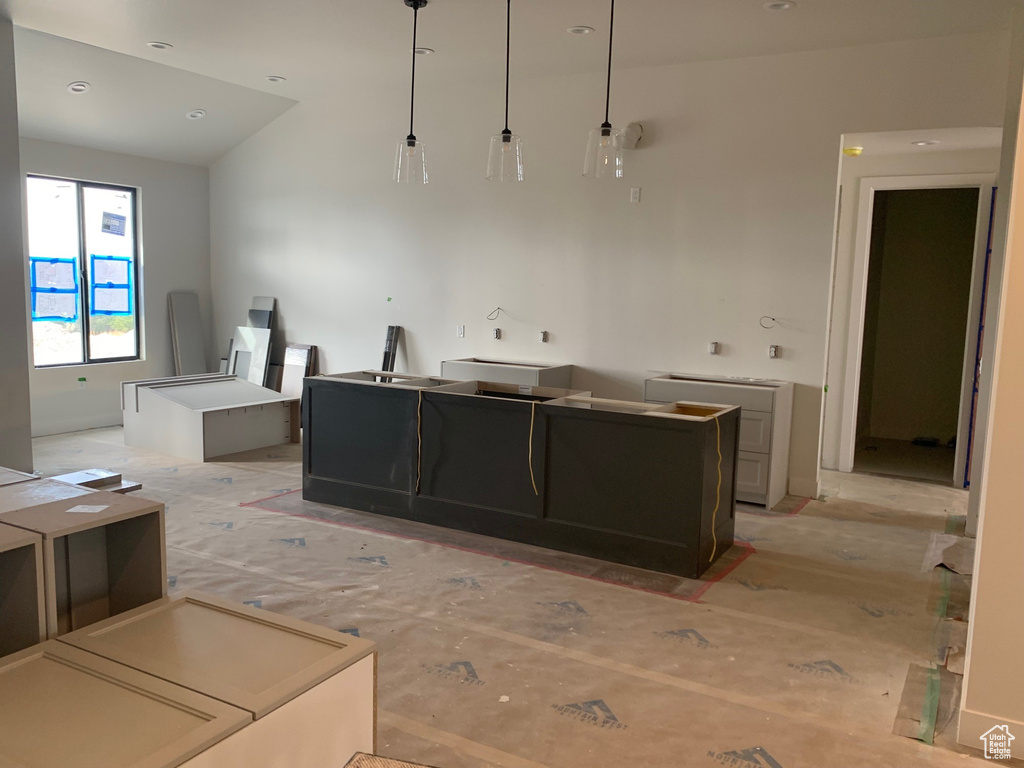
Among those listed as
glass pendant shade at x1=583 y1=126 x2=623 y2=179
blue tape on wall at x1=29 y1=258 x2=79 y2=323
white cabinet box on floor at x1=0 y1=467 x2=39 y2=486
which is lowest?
white cabinet box on floor at x1=0 y1=467 x2=39 y2=486

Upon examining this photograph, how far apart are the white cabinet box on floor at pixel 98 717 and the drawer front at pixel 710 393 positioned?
14.3 ft

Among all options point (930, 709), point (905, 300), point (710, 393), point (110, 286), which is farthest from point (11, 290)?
point (905, 300)

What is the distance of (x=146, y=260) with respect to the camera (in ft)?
27.7

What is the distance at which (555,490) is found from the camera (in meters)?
4.53

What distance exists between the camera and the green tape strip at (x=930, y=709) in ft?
8.97

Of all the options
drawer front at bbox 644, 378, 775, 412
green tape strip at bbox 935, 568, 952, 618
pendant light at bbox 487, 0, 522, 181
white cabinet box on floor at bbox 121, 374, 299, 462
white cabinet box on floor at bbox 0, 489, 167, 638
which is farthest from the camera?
white cabinet box on floor at bbox 121, 374, 299, 462

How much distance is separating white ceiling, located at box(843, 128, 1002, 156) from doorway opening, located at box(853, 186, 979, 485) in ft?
6.12

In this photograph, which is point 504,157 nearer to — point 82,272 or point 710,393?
point 710,393

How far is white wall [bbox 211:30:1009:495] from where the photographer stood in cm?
554

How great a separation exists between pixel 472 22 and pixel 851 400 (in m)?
4.35

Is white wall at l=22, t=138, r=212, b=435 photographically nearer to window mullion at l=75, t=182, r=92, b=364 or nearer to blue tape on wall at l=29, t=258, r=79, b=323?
window mullion at l=75, t=182, r=92, b=364

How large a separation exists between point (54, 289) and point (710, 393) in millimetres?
6503

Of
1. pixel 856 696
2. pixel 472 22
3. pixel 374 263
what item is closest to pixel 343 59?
pixel 472 22

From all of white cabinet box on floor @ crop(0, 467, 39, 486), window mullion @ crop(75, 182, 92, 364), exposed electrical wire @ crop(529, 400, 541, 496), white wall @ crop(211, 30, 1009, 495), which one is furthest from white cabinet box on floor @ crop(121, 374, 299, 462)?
white cabinet box on floor @ crop(0, 467, 39, 486)
